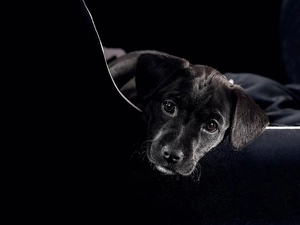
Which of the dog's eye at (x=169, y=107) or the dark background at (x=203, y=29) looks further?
the dark background at (x=203, y=29)

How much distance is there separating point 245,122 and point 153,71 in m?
0.46

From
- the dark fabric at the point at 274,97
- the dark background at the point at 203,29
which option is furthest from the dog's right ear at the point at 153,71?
the dark background at the point at 203,29

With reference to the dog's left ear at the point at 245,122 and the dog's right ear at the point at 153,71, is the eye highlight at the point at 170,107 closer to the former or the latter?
the dog's right ear at the point at 153,71

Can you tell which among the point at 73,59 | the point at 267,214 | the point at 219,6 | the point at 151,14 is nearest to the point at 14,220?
the point at 73,59

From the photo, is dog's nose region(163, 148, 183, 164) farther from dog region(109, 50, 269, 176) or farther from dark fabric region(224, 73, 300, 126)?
dark fabric region(224, 73, 300, 126)

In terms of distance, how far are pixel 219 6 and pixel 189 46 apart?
40 centimetres

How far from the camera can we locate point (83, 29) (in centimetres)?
127

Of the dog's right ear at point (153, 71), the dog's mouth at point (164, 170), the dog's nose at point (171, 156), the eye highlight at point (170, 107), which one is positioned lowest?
the dog's mouth at point (164, 170)

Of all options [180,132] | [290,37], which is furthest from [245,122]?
[290,37]

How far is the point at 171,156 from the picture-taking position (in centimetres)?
165

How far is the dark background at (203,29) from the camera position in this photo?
3.36 meters

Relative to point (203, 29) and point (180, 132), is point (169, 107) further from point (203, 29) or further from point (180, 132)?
point (203, 29)

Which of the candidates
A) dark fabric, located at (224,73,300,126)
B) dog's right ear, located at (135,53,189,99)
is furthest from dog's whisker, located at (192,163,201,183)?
dark fabric, located at (224,73,300,126)

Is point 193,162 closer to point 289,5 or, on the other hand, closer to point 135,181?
point 135,181
